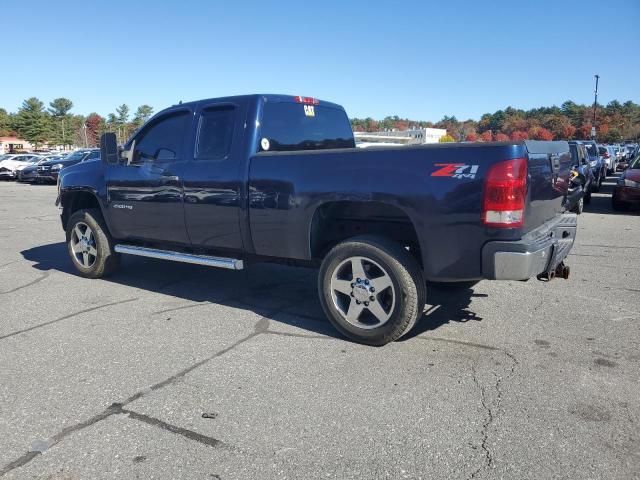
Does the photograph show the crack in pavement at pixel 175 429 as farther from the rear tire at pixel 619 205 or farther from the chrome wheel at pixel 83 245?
the rear tire at pixel 619 205

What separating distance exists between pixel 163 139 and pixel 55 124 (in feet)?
387

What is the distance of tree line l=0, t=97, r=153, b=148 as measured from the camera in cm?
9750

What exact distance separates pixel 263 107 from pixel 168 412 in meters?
2.99

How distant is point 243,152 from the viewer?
489 centimetres

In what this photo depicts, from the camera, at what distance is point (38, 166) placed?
27422 millimetres

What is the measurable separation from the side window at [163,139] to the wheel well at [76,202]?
130 centimetres

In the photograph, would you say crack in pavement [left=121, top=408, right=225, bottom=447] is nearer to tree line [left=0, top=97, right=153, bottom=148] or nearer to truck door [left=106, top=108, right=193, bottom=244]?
truck door [left=106, top=108, right=193, bottom=244]

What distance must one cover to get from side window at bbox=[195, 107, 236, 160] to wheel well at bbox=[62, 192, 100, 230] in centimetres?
224

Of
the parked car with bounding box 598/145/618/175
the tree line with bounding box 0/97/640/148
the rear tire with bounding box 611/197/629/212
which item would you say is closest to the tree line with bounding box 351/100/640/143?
the tree line with bounding box 0/97/640/148

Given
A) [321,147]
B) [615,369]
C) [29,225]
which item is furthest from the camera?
[29,225]

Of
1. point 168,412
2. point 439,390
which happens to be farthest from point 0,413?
point 439,390

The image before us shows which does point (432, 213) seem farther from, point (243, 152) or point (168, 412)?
point (168, 412)

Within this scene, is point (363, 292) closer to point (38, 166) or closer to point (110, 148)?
point (110, 148)

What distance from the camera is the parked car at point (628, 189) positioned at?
1279cm
